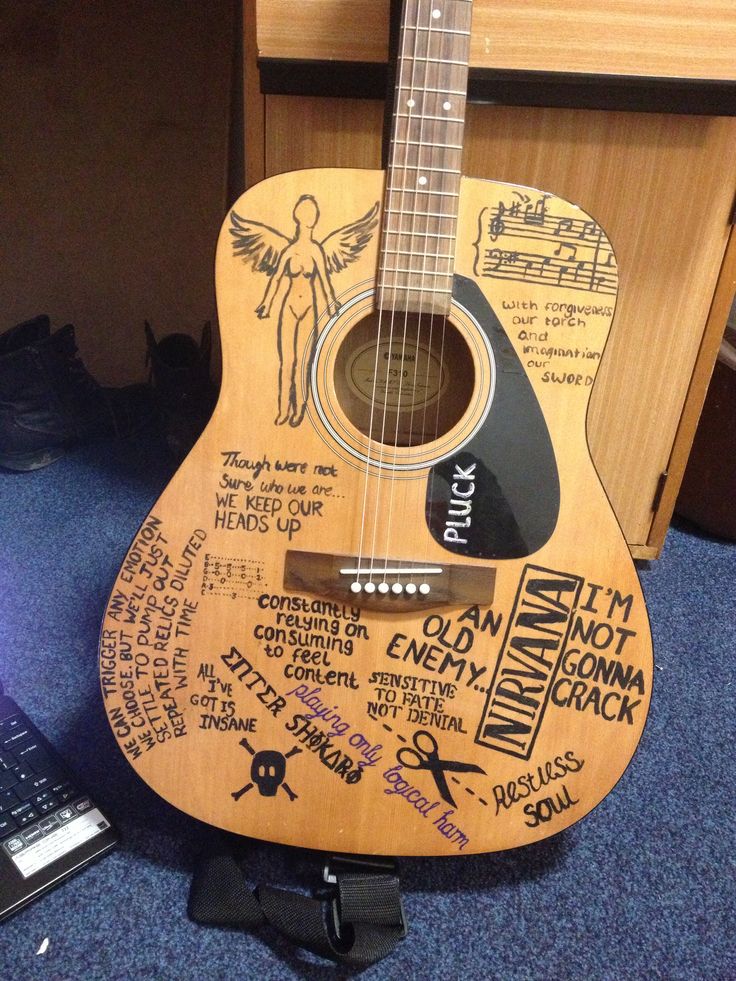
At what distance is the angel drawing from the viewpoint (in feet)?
2.32

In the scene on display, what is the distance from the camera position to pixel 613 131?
0.94m

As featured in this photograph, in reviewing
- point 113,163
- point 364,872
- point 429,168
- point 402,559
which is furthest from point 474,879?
point 113,163

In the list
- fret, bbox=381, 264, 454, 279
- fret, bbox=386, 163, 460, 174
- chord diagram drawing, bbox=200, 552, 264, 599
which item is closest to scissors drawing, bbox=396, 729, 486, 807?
chord diagram drawing, bbox=200, 552, 264, 599

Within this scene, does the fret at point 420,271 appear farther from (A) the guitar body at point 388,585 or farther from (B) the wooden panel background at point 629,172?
(B) the wooden panel background at point 629,172

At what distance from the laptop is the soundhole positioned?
0.53 meters

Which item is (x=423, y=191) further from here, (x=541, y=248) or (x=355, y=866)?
(x=355, y=866)

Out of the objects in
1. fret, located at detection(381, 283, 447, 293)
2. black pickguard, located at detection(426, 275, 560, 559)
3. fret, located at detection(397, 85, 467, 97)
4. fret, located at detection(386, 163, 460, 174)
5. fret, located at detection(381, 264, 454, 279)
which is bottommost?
black pickguard, located at detection(426, 275, 560, 559)

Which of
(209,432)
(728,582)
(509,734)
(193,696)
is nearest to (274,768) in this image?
(193,696)

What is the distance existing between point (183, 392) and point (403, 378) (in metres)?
0.71

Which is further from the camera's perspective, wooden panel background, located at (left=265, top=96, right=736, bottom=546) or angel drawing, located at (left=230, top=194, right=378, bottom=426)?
wooden panel background, located at (left=265, top=96, right=736, bottom=546)

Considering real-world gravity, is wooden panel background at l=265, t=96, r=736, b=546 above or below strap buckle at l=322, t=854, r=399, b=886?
above

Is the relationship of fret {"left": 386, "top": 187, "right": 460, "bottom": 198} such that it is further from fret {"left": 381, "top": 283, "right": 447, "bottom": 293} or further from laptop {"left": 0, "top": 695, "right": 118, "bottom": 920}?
laptop {"left": 0, "top": 695, "right": 118, "bottom": 920}

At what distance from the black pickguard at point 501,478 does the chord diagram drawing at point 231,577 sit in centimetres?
18

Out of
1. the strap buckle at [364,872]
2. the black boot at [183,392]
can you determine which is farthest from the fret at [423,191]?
the black boot at [183,392]
